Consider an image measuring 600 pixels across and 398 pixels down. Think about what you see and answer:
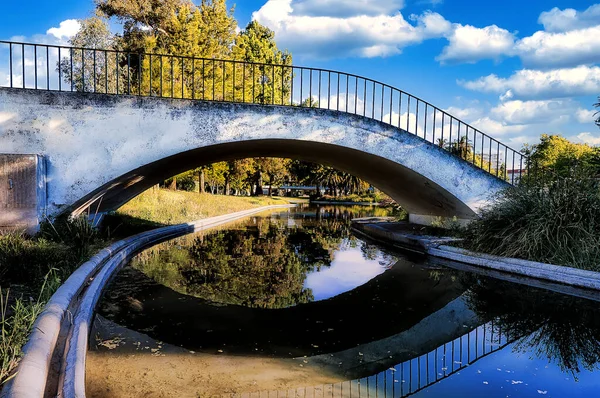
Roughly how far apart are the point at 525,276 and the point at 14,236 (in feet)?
31.9

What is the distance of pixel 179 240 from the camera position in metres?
15.3

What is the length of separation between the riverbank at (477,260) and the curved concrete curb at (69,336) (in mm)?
7610

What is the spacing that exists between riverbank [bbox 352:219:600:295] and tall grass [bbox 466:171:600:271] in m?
0.36

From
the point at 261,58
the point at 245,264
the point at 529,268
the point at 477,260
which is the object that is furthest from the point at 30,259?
the point at 261,58

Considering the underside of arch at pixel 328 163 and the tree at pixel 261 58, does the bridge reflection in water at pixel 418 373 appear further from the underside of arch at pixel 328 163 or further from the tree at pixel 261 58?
the tree at pixel 261 58

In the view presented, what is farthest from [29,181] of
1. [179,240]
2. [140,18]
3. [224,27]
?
[140,18]

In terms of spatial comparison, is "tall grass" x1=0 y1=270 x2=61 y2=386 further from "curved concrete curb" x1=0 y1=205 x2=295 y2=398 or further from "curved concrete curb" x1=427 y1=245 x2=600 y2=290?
"curved concrete curb" x1=427 y1=245 x2=600 y2=290

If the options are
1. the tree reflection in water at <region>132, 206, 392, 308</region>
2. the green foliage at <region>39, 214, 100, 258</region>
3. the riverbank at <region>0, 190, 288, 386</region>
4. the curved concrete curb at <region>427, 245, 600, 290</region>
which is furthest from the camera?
the green foliage at <region>39, 214, 100, 258</region>

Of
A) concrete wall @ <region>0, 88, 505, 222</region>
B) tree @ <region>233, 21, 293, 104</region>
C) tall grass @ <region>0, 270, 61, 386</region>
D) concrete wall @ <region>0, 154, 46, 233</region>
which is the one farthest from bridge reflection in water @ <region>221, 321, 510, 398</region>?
tree @ <region>233, 21, 293, 104</region>

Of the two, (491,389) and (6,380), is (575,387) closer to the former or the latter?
(491,389)

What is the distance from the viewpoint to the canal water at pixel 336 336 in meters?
4.16

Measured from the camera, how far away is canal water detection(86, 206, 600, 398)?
416 cm

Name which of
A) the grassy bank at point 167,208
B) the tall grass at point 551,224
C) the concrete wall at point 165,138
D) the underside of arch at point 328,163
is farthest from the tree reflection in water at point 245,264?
the grassy bank at point 167,208

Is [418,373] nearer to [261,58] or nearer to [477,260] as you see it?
[477,260]
